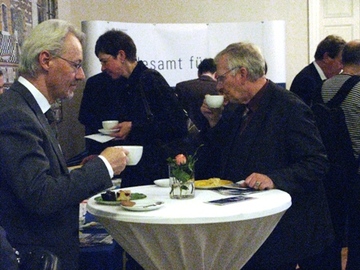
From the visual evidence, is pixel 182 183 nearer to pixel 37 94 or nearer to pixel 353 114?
pixel 37 94

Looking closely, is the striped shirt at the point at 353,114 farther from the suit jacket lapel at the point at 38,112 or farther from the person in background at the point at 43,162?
the suit jacket lapel at the point at 38,112

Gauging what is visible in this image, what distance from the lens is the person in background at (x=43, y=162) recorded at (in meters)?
1.55

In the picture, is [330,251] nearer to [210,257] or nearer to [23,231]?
[210,257]

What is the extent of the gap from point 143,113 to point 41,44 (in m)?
1.23

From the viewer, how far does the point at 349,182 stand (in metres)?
3.09

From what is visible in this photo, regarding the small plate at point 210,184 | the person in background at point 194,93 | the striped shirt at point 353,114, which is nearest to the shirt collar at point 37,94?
the small plate at point 210,184

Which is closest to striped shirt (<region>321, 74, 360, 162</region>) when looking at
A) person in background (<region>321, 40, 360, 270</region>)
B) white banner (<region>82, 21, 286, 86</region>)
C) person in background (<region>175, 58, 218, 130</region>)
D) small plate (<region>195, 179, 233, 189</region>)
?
person in background (<region>321, 40, 360, 270</region>)

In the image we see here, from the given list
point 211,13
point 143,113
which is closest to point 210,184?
point 143,113

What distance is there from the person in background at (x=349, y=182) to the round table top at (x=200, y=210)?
1051mm

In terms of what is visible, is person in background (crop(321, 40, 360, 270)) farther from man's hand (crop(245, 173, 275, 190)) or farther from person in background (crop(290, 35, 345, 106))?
man's hand (crop(245, 173, 275, 190))

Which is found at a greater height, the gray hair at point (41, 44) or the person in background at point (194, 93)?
the gray hair at point (41, 44)

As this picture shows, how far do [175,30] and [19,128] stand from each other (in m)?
3.65

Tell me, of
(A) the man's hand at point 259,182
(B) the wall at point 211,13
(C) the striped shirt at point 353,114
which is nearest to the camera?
(A) the man's hand at point 259,182

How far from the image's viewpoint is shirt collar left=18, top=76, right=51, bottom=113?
170cm
